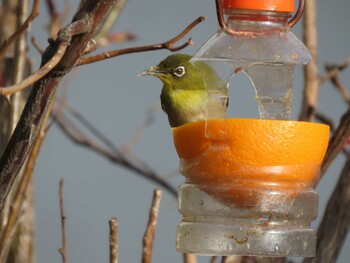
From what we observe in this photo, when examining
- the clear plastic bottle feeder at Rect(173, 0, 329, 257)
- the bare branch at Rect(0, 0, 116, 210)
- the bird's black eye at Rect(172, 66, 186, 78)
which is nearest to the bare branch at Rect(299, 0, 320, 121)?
the bird's black eye at Rect(172, 66, 186, 78)

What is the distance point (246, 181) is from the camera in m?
2.03

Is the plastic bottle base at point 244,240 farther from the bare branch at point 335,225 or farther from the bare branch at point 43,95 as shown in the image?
the bare branch at point 43,95

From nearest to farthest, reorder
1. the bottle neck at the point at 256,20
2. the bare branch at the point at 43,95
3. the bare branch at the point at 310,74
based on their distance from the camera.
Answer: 1. the bare branch at the point at 43,95
2. the bottle neck at the point at 256,20
3. the bare branch at the point at 310,74

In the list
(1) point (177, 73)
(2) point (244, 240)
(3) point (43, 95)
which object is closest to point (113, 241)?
(2) point (244, 240)

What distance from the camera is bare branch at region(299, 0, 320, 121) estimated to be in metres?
2.97

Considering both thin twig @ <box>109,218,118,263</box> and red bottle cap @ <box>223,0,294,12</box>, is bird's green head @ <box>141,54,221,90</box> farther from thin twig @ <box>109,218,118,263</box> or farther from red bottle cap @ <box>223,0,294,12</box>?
thin twig @ <box>109,218,118,263</box>

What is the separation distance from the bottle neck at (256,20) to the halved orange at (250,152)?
0.90 ft

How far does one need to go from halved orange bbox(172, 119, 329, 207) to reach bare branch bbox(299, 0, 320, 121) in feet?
2.87

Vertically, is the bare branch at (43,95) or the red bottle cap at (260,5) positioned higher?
the bare branch at (43,95)

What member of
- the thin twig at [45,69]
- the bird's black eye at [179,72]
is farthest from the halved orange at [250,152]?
the bird's black eye at [179,72]

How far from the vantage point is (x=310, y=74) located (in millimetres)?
3043

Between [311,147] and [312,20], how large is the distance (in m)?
1.10

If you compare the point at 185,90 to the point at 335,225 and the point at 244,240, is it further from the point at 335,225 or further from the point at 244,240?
the point at 244,240

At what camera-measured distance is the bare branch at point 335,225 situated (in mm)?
2617
